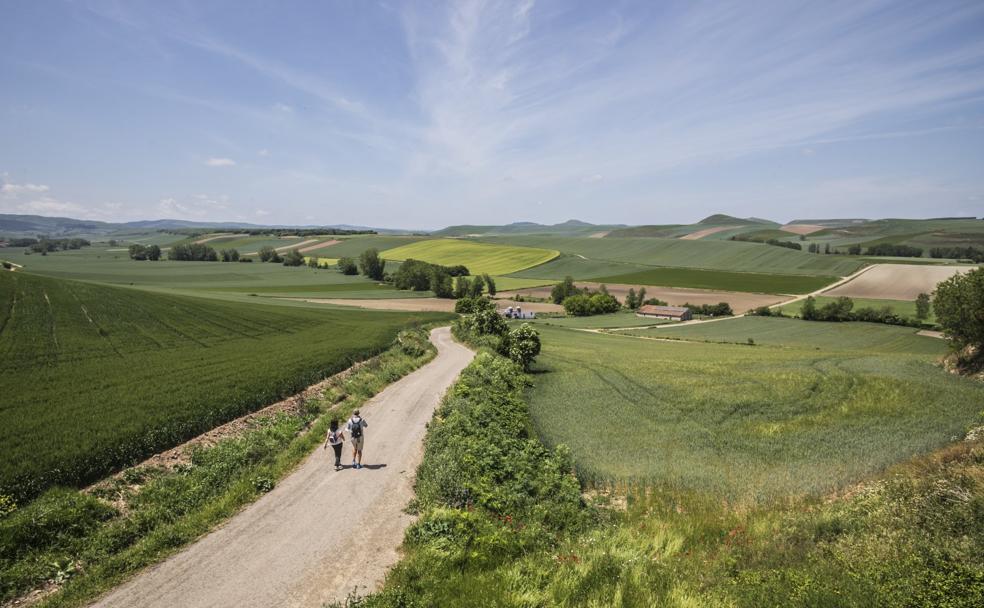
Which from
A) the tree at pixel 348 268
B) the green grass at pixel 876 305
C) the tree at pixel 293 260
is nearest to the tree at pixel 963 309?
the green grass at pixel 876 305

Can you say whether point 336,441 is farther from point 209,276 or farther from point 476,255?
point 476,255

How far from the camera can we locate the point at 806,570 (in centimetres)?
915

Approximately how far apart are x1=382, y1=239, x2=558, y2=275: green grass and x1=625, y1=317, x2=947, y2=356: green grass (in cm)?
7455

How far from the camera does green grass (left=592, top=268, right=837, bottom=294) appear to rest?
10319 centimetres

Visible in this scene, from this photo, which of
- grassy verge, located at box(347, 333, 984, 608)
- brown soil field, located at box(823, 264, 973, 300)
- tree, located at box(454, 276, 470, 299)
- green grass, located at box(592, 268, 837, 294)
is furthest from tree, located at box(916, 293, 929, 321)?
tree, located at box(454, 276, 470, 299)

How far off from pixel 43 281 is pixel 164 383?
112ft

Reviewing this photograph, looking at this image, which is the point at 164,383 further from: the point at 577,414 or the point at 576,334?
the point at 576,334

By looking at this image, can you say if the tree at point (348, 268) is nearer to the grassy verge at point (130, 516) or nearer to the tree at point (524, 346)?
the tree at point (524, 346)

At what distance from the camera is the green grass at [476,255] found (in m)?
147

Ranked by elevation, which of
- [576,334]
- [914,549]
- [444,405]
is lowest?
[576,334]

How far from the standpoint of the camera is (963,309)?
111ft

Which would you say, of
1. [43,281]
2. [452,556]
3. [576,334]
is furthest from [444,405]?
[43,281]

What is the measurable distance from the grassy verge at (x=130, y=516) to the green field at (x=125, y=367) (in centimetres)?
173

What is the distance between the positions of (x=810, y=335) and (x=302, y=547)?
72969mm
